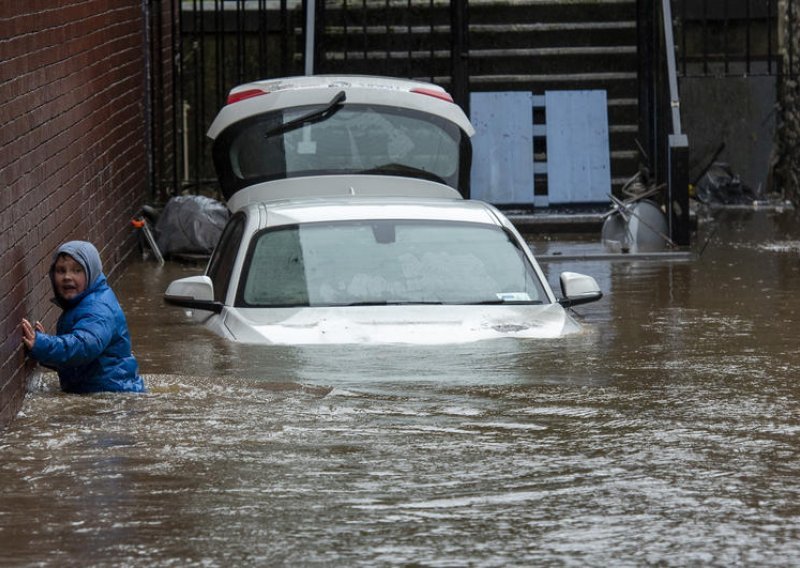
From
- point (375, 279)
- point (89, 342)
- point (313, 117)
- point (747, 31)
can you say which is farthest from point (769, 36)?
point (89, 342)

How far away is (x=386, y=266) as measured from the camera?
9.82 metres

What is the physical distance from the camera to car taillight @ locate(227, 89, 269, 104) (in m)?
14.5

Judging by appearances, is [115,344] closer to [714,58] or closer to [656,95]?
[656,95]

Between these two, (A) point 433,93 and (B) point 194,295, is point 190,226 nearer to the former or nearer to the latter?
(A) point 433,93

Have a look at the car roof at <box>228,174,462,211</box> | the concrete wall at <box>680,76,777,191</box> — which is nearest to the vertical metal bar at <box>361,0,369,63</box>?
the car roof at <box>228,174,462,211</box>

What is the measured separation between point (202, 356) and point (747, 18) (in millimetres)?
12572

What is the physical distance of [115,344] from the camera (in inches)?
336

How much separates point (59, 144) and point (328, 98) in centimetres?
392

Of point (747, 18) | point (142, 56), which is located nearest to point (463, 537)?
point (142, 56)

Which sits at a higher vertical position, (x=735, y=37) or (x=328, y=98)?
(x=735, y=37)

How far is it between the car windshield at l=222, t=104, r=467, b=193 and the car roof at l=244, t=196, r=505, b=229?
3.82 m

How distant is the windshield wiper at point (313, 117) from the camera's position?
14.4m

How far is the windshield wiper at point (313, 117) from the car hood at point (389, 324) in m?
4.91

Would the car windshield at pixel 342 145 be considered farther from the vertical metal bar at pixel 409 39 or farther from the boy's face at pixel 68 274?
the boy's face at pixel 68 274
